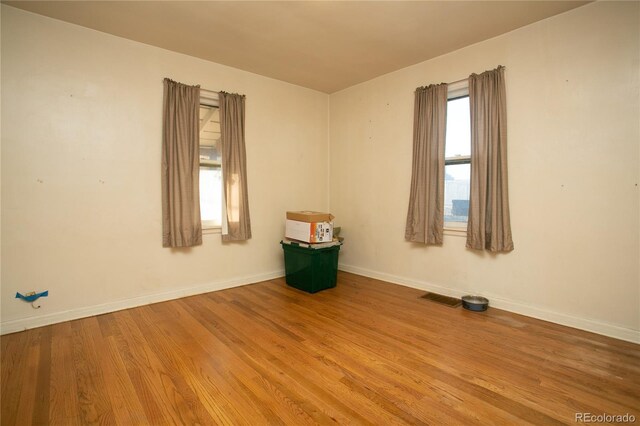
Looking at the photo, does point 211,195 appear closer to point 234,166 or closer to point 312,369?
point 234,166

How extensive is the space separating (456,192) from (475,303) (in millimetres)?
1192

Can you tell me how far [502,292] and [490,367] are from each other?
126 centimetres

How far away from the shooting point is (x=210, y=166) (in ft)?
12.0

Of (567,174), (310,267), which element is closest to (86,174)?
(310,267)

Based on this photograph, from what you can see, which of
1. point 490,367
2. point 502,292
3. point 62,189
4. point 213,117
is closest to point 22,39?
point 62,189

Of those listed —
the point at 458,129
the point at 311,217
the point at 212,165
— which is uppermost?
the point at 458,129

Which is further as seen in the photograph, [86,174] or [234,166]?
[234,166]

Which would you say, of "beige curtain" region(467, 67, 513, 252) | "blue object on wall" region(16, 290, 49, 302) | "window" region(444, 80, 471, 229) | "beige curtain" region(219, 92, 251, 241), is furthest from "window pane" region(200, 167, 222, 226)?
"beige curtain" region(467, 67, 513, 252)

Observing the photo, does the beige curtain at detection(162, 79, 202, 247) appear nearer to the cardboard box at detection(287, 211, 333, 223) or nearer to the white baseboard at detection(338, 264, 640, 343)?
the cardboard box at detection(287, 211, 333, 223)

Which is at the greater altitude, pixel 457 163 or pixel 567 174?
pixel 457 163

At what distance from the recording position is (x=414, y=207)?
12.0 ft

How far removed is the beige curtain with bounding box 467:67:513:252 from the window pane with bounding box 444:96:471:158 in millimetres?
203

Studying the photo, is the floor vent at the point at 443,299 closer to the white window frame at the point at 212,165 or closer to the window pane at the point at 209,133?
the white window frame at the point at 212,165

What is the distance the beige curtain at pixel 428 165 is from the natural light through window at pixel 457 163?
0.11 meters
